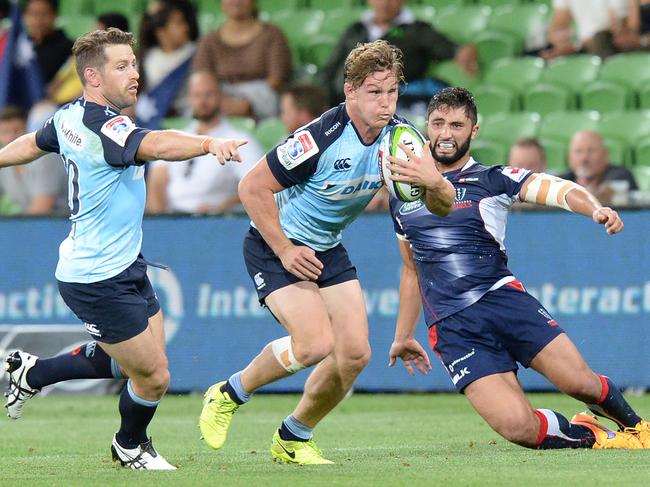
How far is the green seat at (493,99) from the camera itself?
47.0 ft

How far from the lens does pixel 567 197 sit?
723 centimetres

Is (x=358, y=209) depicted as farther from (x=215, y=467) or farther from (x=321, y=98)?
(x=321, y=98)

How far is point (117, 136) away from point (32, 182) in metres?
6.94

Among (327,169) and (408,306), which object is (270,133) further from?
(327,169)

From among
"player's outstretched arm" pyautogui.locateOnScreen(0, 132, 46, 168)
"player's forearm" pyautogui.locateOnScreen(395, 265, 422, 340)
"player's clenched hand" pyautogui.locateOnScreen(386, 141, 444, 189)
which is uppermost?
"player's clenched hand" pyautogui.locateOnScreen(386, 141, 444, 189)

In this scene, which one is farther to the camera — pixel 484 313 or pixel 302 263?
pixel 484 313

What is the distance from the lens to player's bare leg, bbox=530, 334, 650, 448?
7.70m

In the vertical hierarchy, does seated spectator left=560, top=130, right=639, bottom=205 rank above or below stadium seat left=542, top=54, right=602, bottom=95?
below

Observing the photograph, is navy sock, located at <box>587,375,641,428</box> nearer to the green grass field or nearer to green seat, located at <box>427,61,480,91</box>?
the green grass field

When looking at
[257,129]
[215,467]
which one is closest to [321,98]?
[257,129]

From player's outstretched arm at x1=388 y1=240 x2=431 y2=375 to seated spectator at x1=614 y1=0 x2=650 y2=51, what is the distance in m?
6.71

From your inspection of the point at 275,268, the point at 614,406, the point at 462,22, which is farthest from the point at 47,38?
the point at 614,406

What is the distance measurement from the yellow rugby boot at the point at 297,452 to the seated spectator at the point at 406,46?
6741mm

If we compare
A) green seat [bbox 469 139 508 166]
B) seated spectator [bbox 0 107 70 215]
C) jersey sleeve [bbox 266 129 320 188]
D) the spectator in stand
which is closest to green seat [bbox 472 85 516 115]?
green seat [bbox 469 139 508 166]
